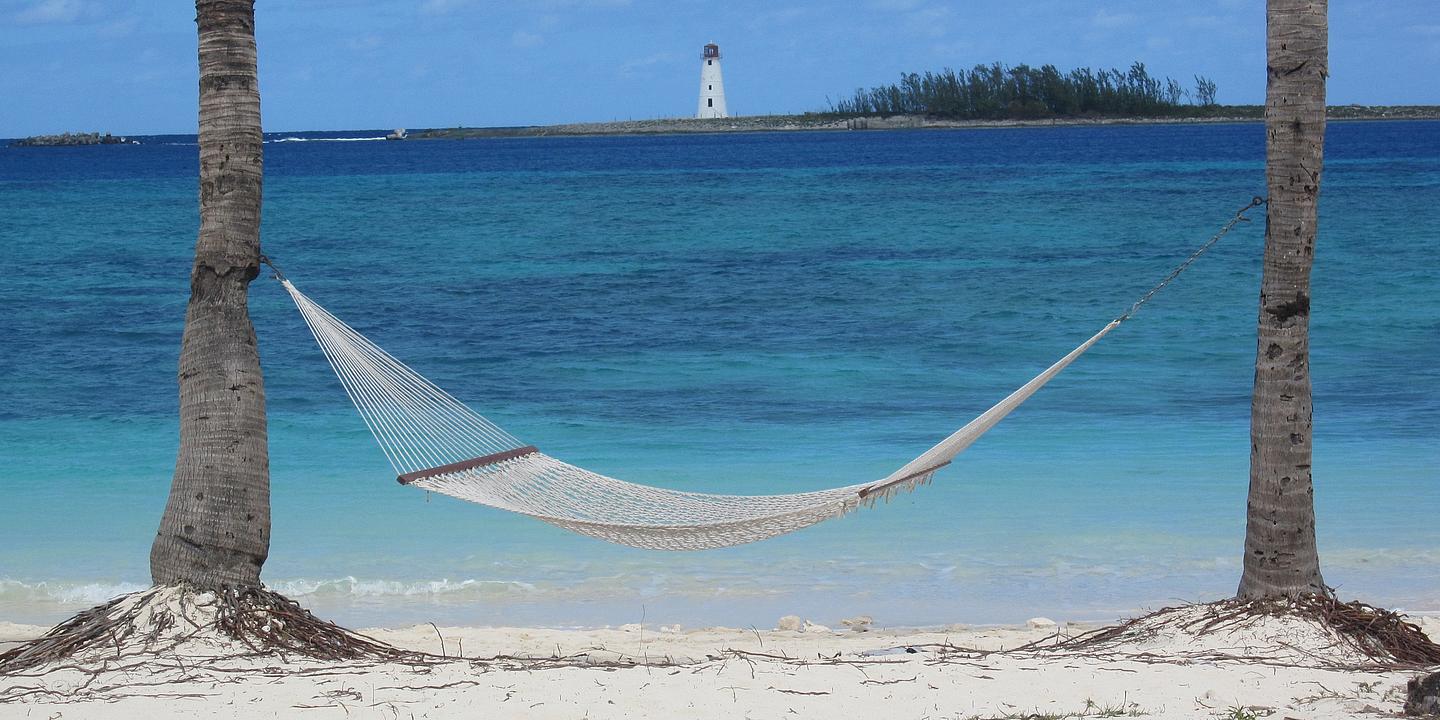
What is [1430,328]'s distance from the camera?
9.97 meters

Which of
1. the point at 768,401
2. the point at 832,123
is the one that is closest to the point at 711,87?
the point at 832,123

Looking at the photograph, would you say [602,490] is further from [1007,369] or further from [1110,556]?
[1007,369]

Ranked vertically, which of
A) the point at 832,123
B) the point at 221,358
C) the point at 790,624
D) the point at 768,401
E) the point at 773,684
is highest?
the point at 832,123

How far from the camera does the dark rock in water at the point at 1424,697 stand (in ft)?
8.00

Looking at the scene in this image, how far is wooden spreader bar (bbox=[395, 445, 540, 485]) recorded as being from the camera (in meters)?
3.19

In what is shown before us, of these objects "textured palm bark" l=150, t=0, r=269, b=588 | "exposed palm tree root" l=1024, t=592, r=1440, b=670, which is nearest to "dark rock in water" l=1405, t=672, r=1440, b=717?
"exposed palm tree root" l=1024, t=592, r=1440, b=670

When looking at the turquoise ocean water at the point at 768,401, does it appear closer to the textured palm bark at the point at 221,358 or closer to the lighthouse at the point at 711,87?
the textured palm bark at the point at 221,358

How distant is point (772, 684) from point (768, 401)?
4865mm

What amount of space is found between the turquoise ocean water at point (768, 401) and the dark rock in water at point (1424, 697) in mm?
1701

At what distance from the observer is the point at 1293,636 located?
2.98 metres

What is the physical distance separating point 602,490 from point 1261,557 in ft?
5.24

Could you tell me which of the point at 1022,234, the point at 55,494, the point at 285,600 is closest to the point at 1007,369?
the point at 55,494

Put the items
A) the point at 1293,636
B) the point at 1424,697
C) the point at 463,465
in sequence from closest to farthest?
the point at 1424,697 → the point at 1293,636 → the point at 463,465

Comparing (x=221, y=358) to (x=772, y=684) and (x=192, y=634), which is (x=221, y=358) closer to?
(x=192, y=634)
